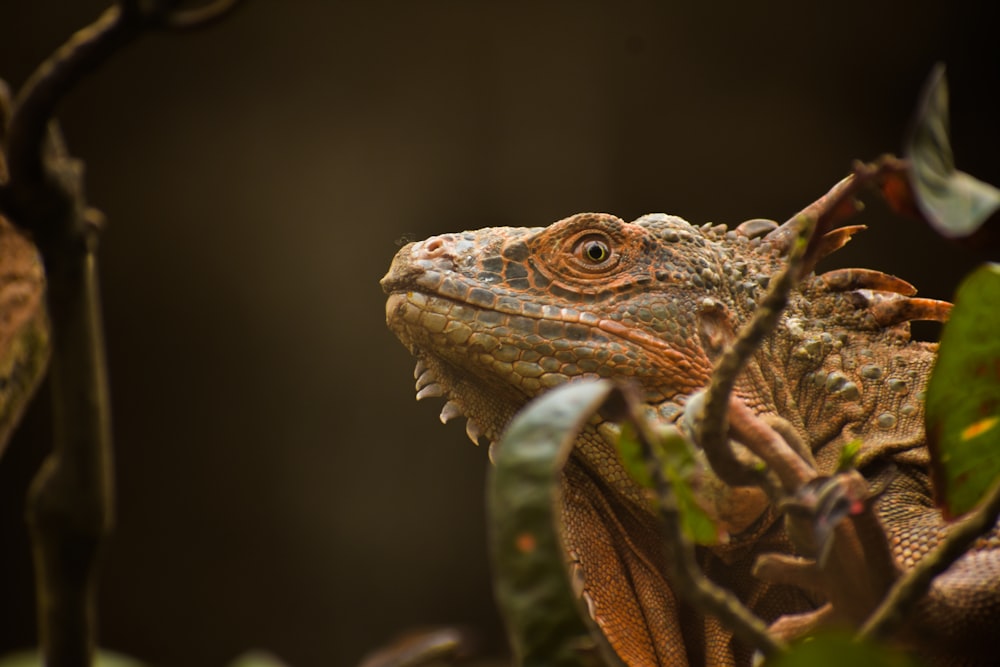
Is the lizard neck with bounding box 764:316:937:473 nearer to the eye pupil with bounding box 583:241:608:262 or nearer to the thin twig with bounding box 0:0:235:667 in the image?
the eye pupil with bounding box 583:241:608:262

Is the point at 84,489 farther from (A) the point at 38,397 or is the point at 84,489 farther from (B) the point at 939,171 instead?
(A) the point at 38,397

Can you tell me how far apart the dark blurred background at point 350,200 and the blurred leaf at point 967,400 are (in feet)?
10.4

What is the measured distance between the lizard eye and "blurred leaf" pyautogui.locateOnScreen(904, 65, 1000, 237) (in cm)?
74

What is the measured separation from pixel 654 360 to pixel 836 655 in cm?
90

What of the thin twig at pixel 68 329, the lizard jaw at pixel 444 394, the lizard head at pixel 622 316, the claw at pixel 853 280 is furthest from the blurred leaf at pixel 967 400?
the thin twig at pixel 68 329

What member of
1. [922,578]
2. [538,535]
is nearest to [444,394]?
[538,535]

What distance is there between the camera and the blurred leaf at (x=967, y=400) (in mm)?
1117

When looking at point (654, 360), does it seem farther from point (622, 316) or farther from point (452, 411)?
point (452, 411)

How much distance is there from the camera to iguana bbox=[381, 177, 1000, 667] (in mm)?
1558

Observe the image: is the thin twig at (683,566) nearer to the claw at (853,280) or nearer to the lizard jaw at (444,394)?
the lizard jaw at (444,394)

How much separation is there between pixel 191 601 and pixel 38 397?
4.50ft

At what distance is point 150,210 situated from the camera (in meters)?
4.90

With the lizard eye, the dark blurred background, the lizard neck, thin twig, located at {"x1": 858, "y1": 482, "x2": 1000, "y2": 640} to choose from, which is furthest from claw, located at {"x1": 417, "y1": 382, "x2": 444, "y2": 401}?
the dark blurred background

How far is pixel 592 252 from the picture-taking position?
5.59 ft
